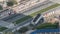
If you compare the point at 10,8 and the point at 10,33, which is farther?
the point at 10,8

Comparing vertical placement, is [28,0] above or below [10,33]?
above

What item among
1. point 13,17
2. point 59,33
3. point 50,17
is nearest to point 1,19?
point 13,17

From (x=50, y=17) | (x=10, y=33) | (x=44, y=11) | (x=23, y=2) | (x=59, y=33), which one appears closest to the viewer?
(x=59, y=33)

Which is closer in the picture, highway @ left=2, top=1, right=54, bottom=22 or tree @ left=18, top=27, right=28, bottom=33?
tree @ left=18, top=27, right=28, bottom=33

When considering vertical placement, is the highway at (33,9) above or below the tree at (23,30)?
above

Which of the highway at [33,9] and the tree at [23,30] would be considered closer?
the tree at [23,30]

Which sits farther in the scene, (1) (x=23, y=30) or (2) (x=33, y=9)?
(2) (x=33, y=9)

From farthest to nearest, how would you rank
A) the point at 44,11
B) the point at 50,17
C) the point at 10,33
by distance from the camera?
the point at 44,11 → the point at 50,17 → the point at 10,33

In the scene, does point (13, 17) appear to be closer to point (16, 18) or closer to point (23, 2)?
point (16, 18)

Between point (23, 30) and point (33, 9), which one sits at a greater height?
point (33, 9)

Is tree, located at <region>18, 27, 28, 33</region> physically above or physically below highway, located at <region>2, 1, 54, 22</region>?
below
